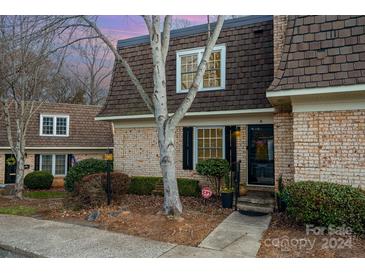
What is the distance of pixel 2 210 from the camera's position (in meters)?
8.62

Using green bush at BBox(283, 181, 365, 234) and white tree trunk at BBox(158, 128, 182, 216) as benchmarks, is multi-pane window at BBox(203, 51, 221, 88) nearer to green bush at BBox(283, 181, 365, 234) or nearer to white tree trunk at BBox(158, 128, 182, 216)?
white tree trunk at BBox(158, 128, 182, 216)

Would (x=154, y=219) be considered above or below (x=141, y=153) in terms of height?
below

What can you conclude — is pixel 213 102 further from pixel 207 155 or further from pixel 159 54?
pixel 159 54

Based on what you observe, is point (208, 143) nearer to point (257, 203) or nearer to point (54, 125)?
point (257, 203)

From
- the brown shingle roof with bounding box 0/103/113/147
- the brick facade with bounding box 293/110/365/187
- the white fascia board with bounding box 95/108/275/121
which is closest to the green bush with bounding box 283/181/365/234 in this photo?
the brick facade with bounding box 293/110/365/187

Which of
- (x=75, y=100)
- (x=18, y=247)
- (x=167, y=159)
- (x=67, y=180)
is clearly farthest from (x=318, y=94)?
(x=75, y=100)

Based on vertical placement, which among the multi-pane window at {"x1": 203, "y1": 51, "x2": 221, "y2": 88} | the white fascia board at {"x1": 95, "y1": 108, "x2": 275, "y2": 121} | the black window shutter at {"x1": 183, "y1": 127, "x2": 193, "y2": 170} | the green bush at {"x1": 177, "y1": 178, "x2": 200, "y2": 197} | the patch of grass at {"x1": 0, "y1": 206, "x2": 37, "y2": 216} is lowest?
the patch of grass at {"x1": 0, "y1": 206, "x2": 37, "y2": 216}

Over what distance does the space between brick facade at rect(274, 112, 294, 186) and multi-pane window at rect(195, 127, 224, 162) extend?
2.30 metres

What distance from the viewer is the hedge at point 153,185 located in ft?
31.7

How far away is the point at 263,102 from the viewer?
347 inches

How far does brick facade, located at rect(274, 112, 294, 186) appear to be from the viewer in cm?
799

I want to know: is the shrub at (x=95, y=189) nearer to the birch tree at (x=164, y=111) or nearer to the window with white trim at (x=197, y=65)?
the birch tree at (x=164, y=111)

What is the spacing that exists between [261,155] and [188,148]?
8.59 ft

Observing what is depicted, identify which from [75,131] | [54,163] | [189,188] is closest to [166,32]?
[189,188]
